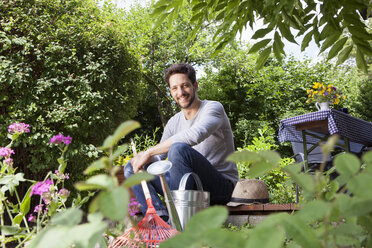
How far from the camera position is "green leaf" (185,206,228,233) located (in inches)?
7.6

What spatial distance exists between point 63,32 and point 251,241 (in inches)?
198

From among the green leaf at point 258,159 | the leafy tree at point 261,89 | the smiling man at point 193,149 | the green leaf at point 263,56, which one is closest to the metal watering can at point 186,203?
the smiling man at point 193,149

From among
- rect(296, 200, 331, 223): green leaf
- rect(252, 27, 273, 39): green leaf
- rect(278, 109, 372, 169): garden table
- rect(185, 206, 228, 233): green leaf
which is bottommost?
rect(278, 109, 372, 169): garden table

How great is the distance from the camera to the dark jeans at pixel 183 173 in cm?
184

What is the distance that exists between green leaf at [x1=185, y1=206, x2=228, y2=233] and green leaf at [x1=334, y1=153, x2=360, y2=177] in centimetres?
8

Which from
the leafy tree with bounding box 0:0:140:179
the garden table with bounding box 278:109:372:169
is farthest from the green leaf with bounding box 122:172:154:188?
the leafy tree with bounding box 0:0:140:179

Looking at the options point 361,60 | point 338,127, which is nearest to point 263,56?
point 361,60

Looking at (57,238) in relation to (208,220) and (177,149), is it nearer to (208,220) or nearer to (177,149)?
(208,220)

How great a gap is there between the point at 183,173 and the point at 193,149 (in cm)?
18

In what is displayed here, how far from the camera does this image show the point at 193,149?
1941 mm

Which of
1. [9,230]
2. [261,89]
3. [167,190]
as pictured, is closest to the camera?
[9,230]

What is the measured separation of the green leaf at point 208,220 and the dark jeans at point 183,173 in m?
1.58

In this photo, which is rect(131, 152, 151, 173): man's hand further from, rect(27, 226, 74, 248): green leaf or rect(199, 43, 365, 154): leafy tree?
rect(199, 43, 365, 154): leafy tree

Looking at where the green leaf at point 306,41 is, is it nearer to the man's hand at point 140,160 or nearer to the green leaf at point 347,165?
the man's hand at point 140,160
